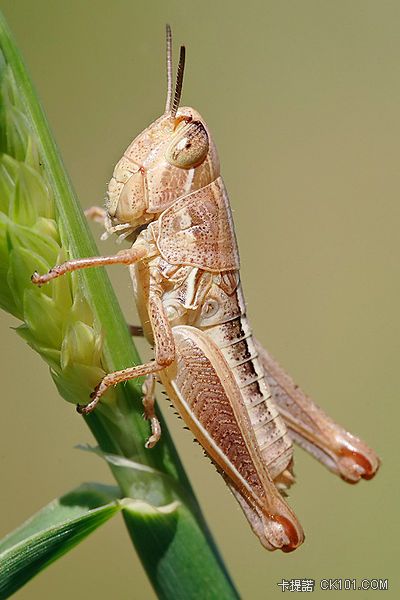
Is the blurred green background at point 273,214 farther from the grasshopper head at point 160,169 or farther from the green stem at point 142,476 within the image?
the green stem at point 142,476

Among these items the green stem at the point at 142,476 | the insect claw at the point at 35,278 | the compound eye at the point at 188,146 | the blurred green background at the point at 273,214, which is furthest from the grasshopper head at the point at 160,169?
the blurred green background at the point at 273,214

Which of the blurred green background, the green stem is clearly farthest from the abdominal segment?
the blurred green background

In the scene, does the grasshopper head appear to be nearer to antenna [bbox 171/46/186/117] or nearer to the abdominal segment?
antenna [bbox 171/46/186/117]

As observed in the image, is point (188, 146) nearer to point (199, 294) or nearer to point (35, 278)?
point (199, 294)

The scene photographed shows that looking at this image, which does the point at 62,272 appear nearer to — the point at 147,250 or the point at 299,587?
the point at 147,250

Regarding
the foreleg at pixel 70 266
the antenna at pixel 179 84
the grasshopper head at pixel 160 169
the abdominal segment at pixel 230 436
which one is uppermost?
the antenna at pixel 179 84

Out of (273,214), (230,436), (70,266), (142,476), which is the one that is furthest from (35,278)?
(273,214)

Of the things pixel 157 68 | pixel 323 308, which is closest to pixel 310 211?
pixel 323 308
